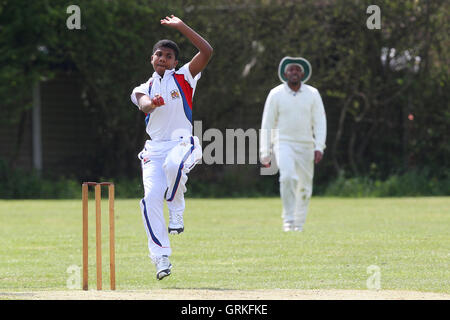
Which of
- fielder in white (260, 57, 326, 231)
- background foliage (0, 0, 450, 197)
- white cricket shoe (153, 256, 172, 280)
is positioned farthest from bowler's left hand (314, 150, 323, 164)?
background foliage (0, 0, 450, 197)

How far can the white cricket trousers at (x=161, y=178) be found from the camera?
880cm

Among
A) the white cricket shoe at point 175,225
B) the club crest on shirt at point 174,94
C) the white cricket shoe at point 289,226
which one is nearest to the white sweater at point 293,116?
the white cricket shoe at point 289,226

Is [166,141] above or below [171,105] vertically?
below

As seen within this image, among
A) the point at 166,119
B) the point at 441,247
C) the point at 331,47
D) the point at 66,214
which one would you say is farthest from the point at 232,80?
the point at 166,119

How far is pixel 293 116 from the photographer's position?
46.5ft

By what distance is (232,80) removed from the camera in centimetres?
2411

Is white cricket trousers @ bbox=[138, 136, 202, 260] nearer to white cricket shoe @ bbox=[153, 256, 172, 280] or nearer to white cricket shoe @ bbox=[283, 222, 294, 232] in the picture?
white cricket shoe @ bbox=[153, 256, 172, 280]

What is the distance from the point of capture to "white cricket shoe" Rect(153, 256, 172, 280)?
8.60m

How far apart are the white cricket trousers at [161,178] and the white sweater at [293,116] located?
17.5ft

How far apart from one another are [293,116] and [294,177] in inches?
35.7

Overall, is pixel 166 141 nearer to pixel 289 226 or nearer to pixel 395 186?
pixel 289 226

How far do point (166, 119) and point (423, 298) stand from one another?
2854mm

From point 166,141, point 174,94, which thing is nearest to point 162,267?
point 166,141

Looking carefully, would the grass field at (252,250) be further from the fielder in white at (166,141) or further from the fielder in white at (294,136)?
the fielder in white at (166,141)
